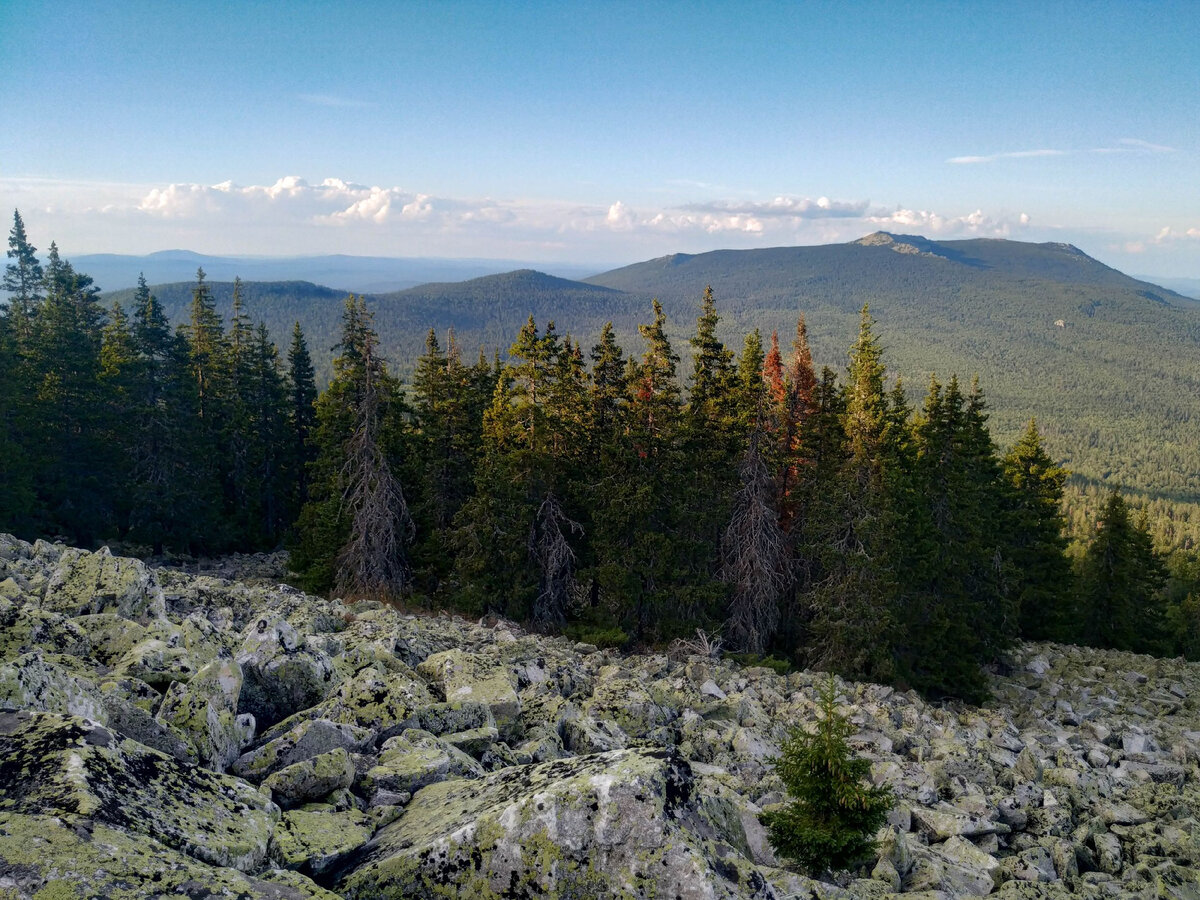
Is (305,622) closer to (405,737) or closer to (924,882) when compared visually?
(405,737)

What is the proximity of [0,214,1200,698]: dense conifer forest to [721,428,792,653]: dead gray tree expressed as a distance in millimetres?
91

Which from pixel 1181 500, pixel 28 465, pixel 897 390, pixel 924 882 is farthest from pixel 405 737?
pixel 1181 500

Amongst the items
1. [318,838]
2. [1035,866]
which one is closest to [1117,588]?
[1035,866]

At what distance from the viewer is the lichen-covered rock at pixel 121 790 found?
138 inches

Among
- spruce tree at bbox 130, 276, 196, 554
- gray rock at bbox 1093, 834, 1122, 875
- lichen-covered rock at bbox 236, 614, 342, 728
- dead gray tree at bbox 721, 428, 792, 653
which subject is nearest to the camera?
lichen-covered rock at bbox 236, 614, 342, 728

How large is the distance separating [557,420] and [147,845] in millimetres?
20810

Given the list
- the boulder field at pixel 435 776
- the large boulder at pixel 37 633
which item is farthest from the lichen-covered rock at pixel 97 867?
the large boulder at pixel 37 633

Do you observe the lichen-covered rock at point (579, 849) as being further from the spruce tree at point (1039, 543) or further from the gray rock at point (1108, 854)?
the spruce tree at point (1039, 543)

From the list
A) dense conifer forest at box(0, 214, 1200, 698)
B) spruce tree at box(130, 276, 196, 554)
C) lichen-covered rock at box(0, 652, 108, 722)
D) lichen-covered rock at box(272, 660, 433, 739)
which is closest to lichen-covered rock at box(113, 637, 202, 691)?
lichen-covered rock at box(272, 660, 433, 739)

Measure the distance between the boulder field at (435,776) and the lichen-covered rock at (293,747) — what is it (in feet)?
0.08

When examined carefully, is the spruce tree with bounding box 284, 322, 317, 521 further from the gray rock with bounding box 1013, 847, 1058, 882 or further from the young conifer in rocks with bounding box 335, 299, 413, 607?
the gray rock with bounding box 1013, 847, 1058, 882

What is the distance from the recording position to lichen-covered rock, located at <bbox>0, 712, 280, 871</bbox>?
351 cm

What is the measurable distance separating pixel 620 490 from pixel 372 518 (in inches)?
370

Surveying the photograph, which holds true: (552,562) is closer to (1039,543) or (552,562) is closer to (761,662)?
(761,662)
